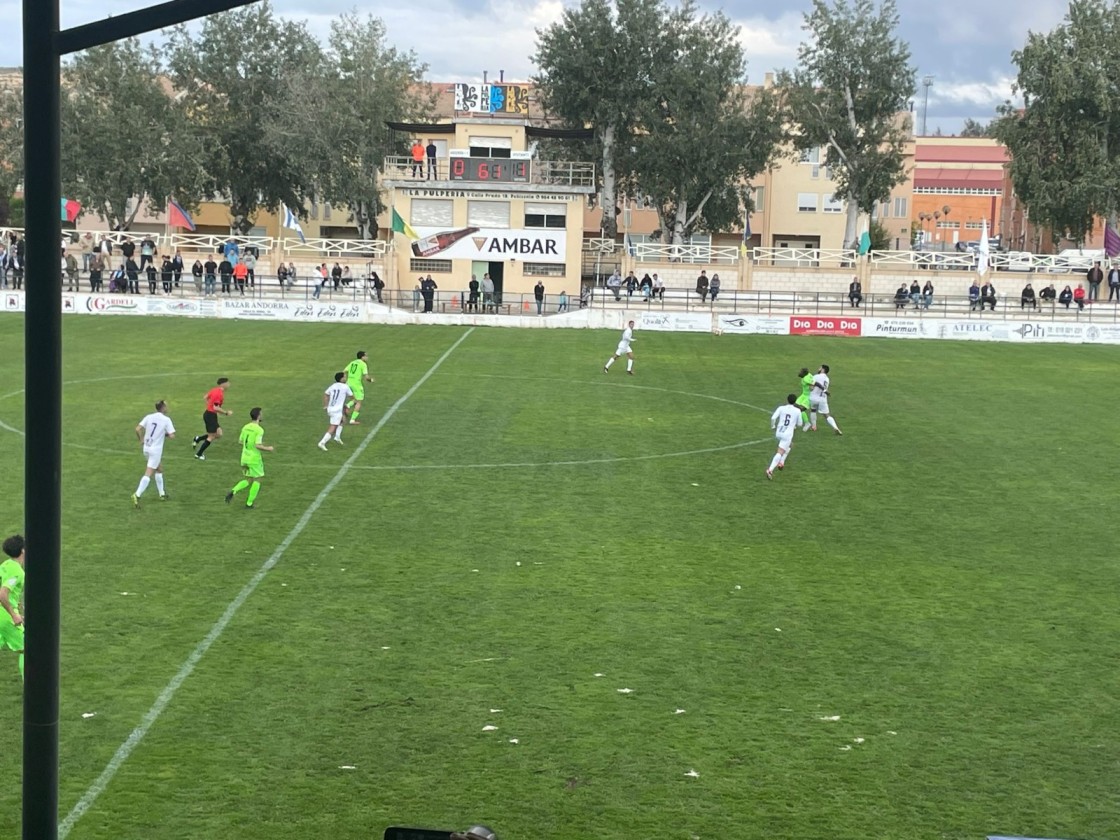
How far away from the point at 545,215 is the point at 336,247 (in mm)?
12139

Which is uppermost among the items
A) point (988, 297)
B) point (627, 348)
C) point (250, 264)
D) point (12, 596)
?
point (250, 264)

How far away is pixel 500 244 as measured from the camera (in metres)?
64.8

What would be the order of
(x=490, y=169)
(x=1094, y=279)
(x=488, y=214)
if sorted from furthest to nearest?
1. (x=488, y=214)
2. (x=490, y=169)
3. (x=1094, y=279)

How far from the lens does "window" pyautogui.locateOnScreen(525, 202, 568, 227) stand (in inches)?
2611

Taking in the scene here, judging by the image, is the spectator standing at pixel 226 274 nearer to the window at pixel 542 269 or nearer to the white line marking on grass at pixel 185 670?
the window at pixel 542 269

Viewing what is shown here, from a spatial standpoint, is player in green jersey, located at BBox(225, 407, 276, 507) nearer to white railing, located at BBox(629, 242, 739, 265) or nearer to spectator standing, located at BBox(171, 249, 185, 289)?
spectator standing, located at BBox(171, 249, 185, 289)

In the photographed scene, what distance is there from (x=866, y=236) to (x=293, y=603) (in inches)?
2260

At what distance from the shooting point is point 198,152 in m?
80.0

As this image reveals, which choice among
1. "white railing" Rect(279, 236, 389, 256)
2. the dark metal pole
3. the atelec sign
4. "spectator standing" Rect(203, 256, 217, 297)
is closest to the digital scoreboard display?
"white railing" Rect(279, 236, 389, 256)

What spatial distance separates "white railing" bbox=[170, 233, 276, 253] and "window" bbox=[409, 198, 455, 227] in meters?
9.16

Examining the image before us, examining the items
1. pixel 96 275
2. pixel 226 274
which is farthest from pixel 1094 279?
pixel 96 275

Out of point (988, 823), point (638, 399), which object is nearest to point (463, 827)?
point (988, 823)

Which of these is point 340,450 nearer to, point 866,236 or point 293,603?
point 293,603

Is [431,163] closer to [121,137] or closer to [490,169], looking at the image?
[490,169]
